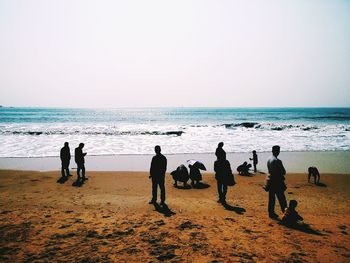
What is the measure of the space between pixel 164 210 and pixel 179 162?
8.55 m

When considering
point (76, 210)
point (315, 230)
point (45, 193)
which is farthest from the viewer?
point (45, 193)

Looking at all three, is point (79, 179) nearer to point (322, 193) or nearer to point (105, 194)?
point (105, 194)

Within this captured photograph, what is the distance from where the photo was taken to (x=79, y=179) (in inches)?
466

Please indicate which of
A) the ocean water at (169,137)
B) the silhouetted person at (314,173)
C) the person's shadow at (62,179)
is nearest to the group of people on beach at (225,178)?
the person's shadow at (62,179)

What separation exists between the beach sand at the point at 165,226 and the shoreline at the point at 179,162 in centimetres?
403

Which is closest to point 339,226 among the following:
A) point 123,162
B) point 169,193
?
point 169,193

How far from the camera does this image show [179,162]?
16.8 metres

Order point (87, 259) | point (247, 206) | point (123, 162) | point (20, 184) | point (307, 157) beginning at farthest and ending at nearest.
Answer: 1. point (307, 157)
2. point (123, 162)
3. point (20, 184)
4. point (247, 206)
5. point (87, 259)

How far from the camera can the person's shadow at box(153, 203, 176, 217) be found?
25.9ft

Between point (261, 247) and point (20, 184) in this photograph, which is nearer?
point (261, 247)

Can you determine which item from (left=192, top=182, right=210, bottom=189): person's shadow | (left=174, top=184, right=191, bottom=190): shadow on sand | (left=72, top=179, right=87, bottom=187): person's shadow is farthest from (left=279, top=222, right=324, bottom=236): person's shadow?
(left=72, top=179, right=87, bottom=187): person's shadow

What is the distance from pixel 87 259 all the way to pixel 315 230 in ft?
17.3

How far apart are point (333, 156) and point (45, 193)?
17.7m

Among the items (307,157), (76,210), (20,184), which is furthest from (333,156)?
(20,184)
